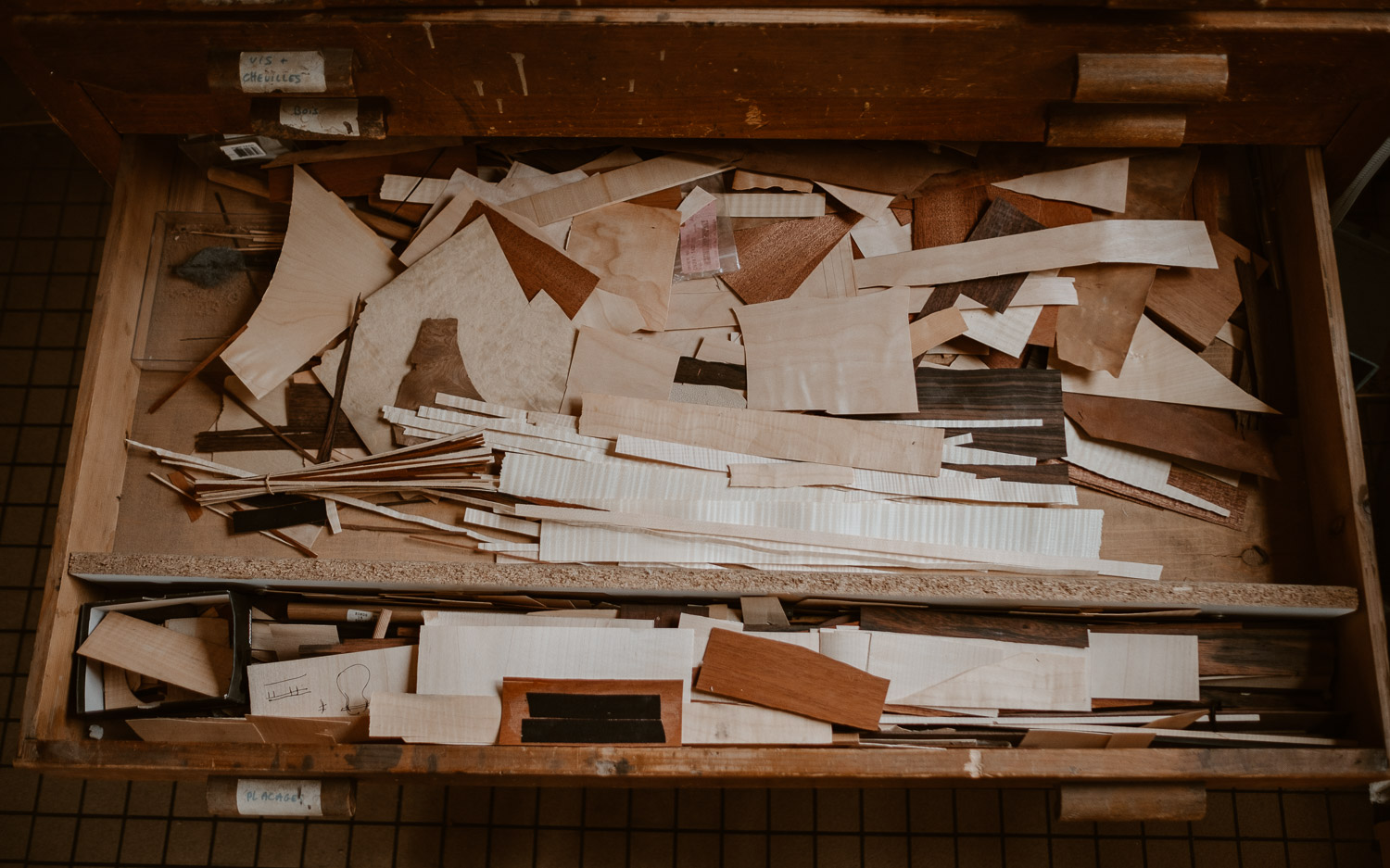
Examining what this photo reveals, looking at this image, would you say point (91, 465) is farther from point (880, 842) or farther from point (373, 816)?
point (880, 842)

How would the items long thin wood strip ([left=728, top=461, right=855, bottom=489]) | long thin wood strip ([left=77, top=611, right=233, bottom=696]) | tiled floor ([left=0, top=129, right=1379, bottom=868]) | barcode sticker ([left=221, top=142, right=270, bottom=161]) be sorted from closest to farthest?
long thin wood strip ([left=77, top=611, right=233, bottom=696])
long thin wood strip ([left=728, top=461, right=855, bottom=489])
barcode sticker ([left=221, top=142, right=270, bottom=161])
tiled floor ([left=0, top=129, right=1379, bottom=868])

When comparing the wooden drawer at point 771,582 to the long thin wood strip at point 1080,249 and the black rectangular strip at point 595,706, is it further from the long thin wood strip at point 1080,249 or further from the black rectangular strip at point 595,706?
the long thin wood strip at point 1080,249

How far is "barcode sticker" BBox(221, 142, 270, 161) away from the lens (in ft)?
5.82

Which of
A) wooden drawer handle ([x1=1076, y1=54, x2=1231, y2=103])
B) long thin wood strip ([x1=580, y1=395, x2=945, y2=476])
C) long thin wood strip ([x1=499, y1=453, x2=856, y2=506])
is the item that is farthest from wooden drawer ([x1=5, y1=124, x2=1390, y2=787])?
wooden drawer handle ([x1=1076, y1=54, x2=1231, y2=103])

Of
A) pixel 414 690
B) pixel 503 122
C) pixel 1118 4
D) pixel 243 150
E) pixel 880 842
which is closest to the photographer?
pixel 1118 4

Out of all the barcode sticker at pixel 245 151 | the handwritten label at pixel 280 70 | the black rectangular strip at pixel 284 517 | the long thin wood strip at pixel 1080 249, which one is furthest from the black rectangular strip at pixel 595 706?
the barcode sticker at pixel 245 151

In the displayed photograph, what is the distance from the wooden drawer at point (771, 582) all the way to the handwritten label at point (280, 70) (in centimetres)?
48

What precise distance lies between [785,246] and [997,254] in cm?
42

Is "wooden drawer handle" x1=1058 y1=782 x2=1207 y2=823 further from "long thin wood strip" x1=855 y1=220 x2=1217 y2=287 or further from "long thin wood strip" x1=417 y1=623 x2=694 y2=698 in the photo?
"long thin wood strip" x1=855 y1=220 x2=1217 y2=287

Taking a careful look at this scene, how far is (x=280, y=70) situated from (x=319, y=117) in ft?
0.36

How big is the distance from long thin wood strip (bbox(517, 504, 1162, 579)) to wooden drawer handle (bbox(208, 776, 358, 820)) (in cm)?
56

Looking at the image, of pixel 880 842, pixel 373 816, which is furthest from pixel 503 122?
pixel 880 842

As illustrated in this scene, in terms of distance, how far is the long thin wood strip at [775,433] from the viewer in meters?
1.66

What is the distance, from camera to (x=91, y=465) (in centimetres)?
163
